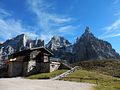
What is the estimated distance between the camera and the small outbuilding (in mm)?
67250

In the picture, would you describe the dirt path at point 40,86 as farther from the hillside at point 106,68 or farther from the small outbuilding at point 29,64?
the hillside at point 106,68

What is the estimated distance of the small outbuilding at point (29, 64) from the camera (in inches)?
2648

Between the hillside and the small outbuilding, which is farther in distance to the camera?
the hillside

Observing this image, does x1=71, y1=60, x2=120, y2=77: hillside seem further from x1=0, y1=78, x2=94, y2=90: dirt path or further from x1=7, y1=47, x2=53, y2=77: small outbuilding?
x1=0, y1=78, x2=94, y2=90: dirt path

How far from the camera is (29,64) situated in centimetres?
6744

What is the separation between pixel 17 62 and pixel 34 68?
5.68m

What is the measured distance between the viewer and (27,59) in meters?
68.8

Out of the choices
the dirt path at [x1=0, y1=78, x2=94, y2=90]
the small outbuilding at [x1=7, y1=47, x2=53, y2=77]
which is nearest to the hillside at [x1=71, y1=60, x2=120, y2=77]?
the small outbuilding at [x1=7, y1=47, x2=53, y2=77]

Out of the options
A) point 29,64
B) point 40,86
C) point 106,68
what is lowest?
point 40,86

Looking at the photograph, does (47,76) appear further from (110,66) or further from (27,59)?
(110,66)

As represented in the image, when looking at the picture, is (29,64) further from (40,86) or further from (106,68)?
(40,86)

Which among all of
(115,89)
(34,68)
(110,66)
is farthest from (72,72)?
(115,89)

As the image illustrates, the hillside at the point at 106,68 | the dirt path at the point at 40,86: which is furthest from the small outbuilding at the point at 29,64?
the dirt path at the point at 40,86

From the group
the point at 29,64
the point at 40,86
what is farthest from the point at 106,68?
the point at 40,86
